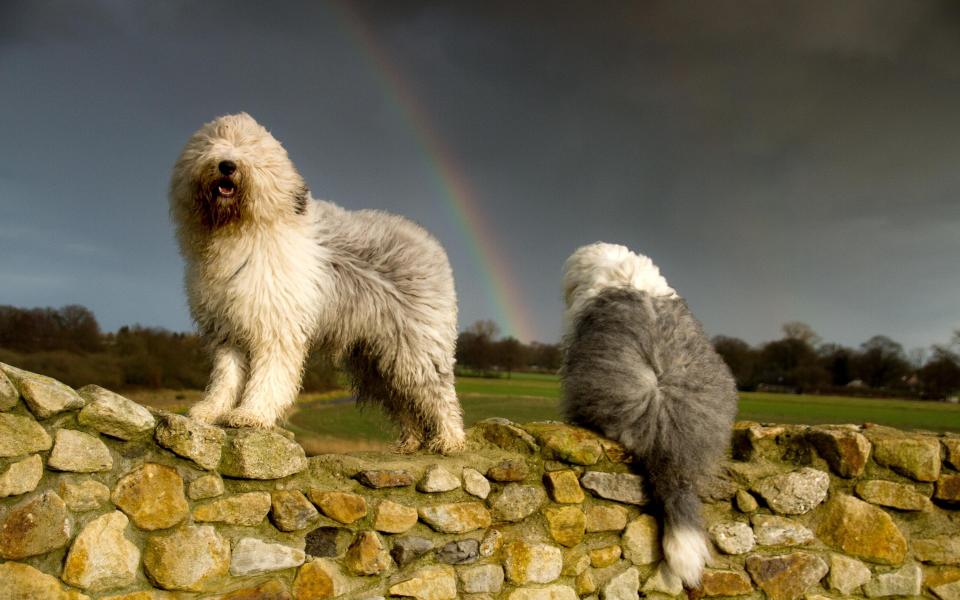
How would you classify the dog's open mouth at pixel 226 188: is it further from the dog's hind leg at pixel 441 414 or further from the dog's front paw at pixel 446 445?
the dog's front paw at pixel 446 445

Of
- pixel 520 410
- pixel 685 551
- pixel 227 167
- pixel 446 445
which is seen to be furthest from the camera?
pixel 520 410

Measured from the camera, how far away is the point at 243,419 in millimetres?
2979

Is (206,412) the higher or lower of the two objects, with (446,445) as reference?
higher

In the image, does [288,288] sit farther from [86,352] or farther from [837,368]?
[837,368]

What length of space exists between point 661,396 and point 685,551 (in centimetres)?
87

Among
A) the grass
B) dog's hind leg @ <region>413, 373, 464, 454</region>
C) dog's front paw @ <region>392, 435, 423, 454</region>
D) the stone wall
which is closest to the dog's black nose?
the stone wall

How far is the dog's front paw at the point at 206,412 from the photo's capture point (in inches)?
119

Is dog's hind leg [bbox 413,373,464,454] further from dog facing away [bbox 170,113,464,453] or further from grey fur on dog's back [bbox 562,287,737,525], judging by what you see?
grey fur on dog's back [bbox 562,287,737,525]

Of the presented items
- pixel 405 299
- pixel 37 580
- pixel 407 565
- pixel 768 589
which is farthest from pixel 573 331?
pixel 37 580

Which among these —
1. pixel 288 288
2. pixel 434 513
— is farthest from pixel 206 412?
pixel 434 513

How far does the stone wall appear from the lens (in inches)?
99.7

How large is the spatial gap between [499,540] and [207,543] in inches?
56.7

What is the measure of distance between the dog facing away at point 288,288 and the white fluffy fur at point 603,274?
0.94 metres

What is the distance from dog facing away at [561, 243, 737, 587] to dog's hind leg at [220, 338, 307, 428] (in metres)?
1.58
